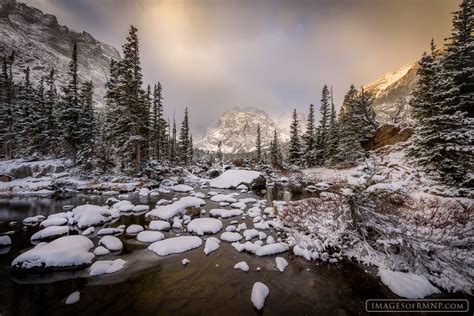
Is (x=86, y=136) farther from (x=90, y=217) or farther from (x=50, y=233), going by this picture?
(x=50, y=233)

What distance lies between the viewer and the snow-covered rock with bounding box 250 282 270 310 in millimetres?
4512

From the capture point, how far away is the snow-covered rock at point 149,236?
777 centimetres

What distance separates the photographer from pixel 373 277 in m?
5.70

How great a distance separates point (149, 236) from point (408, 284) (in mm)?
8907

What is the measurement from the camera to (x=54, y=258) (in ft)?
18.7

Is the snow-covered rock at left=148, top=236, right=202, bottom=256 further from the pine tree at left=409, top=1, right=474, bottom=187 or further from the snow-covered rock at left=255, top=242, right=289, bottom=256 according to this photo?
the pine tree at left=409, top=1, right=474, bottom=187

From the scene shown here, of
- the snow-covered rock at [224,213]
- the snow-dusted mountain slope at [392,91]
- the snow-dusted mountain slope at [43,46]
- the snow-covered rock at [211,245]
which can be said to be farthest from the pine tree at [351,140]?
the snow-dusted mountain slope at [392,91]

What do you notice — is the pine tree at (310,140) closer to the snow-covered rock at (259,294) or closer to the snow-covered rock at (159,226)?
the snow-covered rock at (159,226)

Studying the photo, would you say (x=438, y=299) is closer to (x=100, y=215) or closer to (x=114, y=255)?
(x=114, y=255)

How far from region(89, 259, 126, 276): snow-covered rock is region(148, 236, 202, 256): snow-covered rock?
118cm

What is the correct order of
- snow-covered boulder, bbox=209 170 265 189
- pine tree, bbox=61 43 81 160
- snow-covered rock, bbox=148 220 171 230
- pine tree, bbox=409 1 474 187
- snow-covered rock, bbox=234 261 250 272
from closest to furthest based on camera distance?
snow-covered rock, bbox=234 261 250 272 < snow-covered rock, bbox=148 220 171 230 < pine tree, bbox=409 1 474 187 < snow-covered boulder, bbox=209 170 265 189 < pine tree, bbox=61 43 81 160

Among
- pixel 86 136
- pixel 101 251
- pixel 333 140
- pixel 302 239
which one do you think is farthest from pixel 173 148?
pixel 302 239

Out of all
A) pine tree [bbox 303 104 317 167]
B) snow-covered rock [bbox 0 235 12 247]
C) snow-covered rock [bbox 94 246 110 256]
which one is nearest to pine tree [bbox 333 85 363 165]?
pine tree [bbox 303 104 317 167]

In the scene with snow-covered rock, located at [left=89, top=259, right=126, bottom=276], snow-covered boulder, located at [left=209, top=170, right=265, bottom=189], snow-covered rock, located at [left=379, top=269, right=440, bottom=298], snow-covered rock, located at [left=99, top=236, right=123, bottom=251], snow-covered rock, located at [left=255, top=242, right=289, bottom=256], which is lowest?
snow-covered rock, located at [left=379, top=269, right=440, bottom=298]
